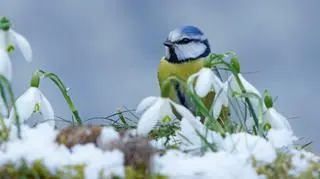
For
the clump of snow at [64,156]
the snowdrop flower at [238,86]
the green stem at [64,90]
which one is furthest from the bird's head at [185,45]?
the clump of snow at [64,156]

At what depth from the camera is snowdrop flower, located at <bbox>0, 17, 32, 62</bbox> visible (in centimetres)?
186

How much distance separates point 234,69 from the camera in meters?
1.99

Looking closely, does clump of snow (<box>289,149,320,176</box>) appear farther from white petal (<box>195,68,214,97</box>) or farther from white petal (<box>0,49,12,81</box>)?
white petal (<box>0,49,12,81</box>)

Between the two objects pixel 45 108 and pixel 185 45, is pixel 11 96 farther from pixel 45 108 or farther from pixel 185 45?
pixel 185 45

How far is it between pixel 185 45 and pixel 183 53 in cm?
3

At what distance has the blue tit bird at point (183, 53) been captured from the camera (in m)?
2.72

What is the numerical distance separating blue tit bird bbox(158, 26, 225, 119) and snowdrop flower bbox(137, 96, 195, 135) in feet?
2.98

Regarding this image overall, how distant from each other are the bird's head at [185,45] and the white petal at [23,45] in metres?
0.89

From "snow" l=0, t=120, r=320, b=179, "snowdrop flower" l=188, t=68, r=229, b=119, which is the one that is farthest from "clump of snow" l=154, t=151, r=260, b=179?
"snowdrop flower" l=188, t=68, r=229, b=119

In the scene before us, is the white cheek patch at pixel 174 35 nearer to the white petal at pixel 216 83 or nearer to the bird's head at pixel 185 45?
the bird's head at pixel 185 45

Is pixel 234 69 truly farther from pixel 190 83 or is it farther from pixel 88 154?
pixel 88 154

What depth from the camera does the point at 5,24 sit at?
1854 millimetres

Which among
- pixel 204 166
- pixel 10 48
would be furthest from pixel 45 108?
pixel 204 166

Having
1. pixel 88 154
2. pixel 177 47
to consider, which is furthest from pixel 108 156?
pixel 177 47
